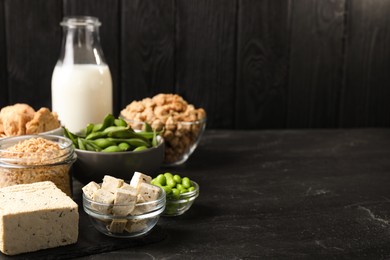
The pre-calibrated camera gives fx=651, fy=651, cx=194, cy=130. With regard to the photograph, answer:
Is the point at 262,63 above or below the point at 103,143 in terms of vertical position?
above

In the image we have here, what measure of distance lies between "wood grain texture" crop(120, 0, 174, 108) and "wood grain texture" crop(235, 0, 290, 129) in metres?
0.24

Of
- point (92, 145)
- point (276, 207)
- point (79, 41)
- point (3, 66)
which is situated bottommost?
point (276, 207)

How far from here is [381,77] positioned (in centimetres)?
229

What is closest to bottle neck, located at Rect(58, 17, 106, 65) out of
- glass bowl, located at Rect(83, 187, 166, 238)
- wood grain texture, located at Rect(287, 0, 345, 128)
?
glass bowl, located at Rect(83, 187, 166, 238)

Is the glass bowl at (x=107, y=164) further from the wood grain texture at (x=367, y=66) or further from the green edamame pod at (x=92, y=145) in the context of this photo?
the wood grain texture at (x=367, y=66)

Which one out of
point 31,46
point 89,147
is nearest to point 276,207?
point 89,147

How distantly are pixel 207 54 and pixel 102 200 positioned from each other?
3.59ft

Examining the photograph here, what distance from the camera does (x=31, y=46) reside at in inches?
81.0

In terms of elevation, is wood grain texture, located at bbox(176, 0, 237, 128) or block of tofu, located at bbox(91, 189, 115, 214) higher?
wood grain texture, located at bbox(176, 0, 237, 128)

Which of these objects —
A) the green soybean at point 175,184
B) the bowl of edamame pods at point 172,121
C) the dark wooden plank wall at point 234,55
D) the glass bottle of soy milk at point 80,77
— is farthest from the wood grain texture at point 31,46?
the green soybean at point 175,184

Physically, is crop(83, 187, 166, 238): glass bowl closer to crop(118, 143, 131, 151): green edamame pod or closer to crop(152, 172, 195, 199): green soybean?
crop(152, 172, 195, 199): green soybean

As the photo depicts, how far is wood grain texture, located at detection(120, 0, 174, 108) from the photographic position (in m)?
2.09

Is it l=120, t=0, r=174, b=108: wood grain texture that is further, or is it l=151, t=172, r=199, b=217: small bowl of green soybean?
l=120, t=0, r=174, b=108: wood grain texture

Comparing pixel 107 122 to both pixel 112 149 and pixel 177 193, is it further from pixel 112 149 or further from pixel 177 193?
pixel 177 193
